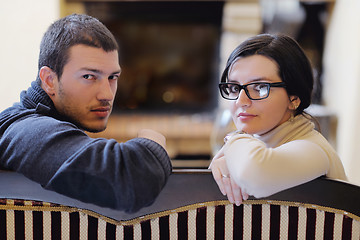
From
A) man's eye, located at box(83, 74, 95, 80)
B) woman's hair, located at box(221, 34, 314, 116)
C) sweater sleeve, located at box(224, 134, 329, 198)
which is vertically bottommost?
sweater sleeve, located at box(224, 134, 329, 198)

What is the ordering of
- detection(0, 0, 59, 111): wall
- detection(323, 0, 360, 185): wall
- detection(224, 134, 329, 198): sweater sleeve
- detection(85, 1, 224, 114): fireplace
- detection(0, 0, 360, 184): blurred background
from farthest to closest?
detection(85, 1, 224, 114): fireplace
detection(0, 0, 360, 184): blurred background
detection(323, 0, 360, 185): wall
detection(0, 0, 59, 111): wall
detection(224, 134, 329, 198): sweater sleeve

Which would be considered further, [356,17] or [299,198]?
[356,17]

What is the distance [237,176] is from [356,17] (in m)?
2.13

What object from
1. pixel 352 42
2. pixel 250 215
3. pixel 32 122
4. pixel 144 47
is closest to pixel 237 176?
pixel 250 215

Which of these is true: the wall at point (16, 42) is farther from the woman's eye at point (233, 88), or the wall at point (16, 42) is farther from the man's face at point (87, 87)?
the woman's eye at point (233, 88)

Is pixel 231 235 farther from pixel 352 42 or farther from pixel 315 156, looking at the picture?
pixel 352 42

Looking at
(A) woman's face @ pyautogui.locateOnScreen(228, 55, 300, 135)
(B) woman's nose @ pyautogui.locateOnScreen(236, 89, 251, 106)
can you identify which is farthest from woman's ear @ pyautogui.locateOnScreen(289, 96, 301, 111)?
(B) woman's nose @ pyautogui.locateOnScreen(236, 89, 251, 106)

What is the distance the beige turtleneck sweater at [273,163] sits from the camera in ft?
1.78

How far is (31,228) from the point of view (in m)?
0.66

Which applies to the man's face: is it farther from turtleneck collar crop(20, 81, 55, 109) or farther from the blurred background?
the blurred background

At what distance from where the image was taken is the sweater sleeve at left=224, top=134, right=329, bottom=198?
0.54 m

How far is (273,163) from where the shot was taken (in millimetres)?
545

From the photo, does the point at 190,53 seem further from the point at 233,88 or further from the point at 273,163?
the point at 273,163

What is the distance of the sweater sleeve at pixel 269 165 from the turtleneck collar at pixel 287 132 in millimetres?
96
